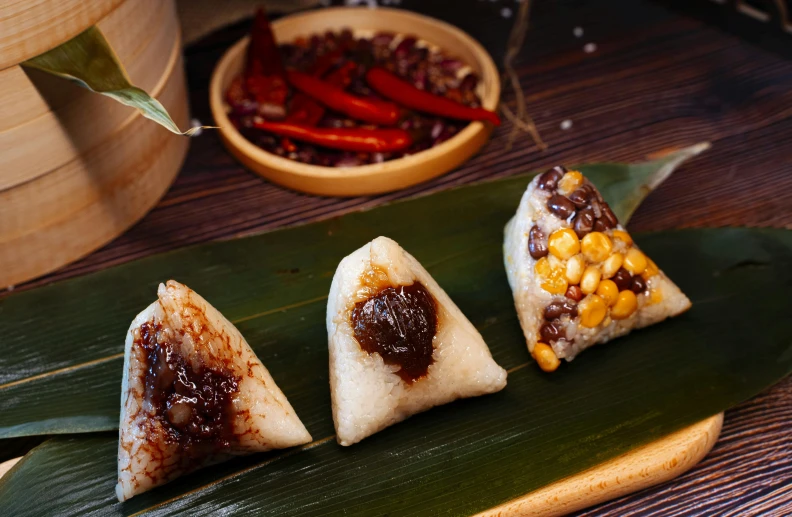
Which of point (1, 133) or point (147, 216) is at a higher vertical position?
point (1, 133)

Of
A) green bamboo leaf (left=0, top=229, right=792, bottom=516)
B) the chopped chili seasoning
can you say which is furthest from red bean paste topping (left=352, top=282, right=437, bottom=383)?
the chopped chili seasoning

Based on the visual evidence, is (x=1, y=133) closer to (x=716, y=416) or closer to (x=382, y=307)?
(x=382, y=307)

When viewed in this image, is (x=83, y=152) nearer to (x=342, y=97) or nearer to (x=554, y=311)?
(x=342, y=97)

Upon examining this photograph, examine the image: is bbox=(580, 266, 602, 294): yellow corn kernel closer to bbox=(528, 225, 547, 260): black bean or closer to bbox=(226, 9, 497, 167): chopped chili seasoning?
bbox=(528, 225, 547, 260): black bean

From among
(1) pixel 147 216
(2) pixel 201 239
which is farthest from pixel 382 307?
(1) pixel 147 216

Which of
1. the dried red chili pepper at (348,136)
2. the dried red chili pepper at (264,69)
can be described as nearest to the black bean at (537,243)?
the dried red chili pepper at (348,136)

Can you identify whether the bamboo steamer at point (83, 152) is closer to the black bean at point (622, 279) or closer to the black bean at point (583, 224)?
the black bean at point (583, 224)

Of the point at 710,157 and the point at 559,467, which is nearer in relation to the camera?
the point at 559,467

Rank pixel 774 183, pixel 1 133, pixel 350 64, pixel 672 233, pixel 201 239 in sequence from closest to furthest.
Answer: pixel 1 133 < pixel 672 233 < pixel 201 239 < pixel 774 183 < pixel 350 64
